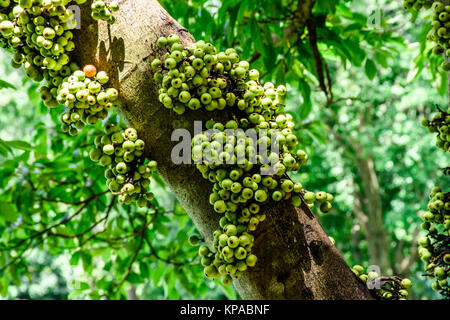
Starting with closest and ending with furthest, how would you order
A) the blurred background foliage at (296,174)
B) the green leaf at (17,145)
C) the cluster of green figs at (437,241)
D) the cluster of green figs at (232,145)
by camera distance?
1. the cluster of green figs at (232,145)
2. the cluster of green figs at (437,241)
3. the green leaf at (17,145)
4. the blurred background foliage at (296,174)

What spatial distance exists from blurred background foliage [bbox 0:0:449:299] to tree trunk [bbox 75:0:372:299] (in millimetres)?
941

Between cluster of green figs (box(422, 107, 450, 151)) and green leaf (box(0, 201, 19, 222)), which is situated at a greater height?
cluster of green figs (box(422, 107, 450, 151))

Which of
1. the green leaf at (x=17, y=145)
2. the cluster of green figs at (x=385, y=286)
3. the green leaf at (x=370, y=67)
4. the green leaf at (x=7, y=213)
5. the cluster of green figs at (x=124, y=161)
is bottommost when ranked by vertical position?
the cluster of green figs at (x=385, y=286)

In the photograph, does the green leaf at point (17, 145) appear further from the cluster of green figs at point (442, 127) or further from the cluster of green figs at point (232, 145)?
the cluster of green figs at point (442, 127)

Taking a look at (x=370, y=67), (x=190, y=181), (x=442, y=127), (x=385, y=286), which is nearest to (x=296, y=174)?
(x=370, y=67)

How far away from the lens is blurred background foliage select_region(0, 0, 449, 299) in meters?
2.57

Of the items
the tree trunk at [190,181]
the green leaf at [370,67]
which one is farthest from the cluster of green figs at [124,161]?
the green leaf at [370,67]

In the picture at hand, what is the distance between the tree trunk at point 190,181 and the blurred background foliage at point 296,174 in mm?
941

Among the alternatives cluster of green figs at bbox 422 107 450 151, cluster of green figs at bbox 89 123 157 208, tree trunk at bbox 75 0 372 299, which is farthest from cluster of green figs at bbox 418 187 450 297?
cluster of green figs at bbox 89 123 157 208

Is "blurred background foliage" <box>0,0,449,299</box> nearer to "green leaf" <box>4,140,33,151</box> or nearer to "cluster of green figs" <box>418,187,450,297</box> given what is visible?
"green leaf" <box>4,140,33,151</box>

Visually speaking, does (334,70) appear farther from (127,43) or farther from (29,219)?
(127,43)

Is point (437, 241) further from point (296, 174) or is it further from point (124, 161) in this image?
point (296, 174)

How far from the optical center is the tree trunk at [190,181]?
1204 mm
